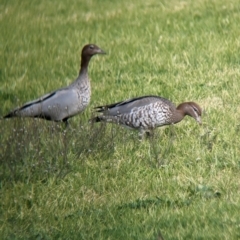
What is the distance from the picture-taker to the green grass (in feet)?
23.3

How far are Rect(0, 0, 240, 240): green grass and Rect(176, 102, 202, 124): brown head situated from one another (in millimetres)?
159

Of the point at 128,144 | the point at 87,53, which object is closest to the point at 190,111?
the point at 128,144

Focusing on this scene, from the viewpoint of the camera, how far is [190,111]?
30.8 ft

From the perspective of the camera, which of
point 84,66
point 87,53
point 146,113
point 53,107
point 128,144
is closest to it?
point 128,144

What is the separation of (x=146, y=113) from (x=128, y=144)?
48 cm

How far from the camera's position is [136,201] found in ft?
24.5

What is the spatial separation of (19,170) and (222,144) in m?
2.08

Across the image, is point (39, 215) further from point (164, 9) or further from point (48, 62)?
point (164, 9)

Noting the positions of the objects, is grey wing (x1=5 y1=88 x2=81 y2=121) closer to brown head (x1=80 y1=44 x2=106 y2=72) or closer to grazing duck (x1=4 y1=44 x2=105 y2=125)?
grazing duck (x1=4 y1=44 x2=105 y2=125)

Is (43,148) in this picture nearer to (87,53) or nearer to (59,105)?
(59,105)

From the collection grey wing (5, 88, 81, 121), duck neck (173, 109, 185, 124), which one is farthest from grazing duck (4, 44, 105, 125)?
duck neck (173, 109, 185, 124)

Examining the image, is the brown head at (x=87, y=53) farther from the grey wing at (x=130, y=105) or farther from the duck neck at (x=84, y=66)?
the grey wing at (x=130, y=105)

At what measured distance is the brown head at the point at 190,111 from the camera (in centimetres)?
937

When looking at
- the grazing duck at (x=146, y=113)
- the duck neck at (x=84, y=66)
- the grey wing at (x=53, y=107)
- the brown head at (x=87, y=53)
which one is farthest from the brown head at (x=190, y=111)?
the brown head at (x=87, y=53)
